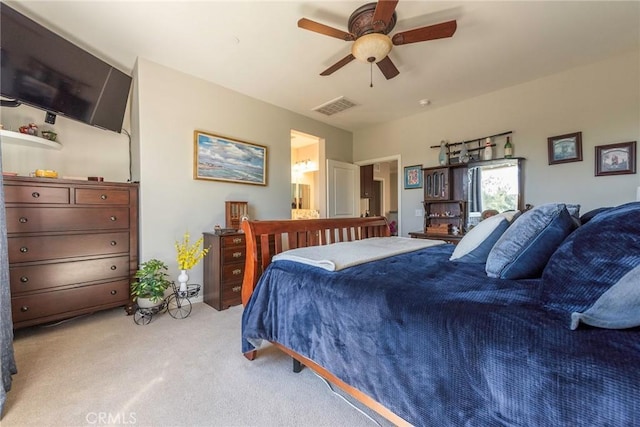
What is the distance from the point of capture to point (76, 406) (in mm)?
1400

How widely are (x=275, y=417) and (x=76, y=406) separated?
1.09 meters

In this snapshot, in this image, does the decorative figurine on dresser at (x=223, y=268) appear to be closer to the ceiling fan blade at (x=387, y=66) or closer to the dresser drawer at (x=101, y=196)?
→ the dresser drawer at (x=101, y=196)

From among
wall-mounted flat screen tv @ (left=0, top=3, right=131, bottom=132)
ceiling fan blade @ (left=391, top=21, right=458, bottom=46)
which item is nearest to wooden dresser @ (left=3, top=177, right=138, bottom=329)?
wall-mounted flat screen tv @ (left=0, top=3, right=131, bottom=132)

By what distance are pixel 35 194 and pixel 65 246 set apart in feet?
1.58

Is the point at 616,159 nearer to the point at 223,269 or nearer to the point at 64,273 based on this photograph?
the point at 223,269

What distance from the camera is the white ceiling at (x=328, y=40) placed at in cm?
212

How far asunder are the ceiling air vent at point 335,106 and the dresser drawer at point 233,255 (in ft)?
8.15

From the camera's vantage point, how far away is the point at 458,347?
0.84 m

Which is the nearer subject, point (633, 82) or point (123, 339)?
point (123, 339)

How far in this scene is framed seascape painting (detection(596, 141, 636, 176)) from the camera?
8.78 ft

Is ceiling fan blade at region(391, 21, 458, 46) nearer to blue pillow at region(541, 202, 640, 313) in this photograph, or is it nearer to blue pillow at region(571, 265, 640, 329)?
blue pillow at region(541, 202, 640, 313)

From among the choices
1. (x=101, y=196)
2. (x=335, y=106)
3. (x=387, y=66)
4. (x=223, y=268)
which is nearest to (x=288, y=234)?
(x=223, y=268)

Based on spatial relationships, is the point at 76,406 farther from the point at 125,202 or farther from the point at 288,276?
the point at 125,202

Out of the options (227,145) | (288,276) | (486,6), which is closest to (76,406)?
(288,276)
